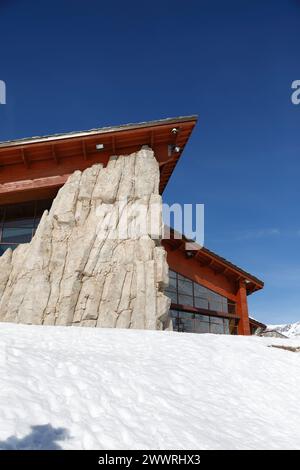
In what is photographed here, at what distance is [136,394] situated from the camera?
6379mm

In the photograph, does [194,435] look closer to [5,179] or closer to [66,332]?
[66,332]

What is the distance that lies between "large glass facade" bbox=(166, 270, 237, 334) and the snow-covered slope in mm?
11174

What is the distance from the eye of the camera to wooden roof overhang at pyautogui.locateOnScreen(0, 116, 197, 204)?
62.2 feet

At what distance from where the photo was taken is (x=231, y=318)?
85.9 ft

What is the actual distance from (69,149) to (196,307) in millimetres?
13194

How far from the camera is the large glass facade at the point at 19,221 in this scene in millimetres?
18656

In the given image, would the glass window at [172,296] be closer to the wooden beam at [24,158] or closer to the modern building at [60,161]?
the modern building at [60,161]

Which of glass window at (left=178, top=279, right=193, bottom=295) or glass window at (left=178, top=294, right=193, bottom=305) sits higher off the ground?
glass window at (left=178, top=279, right=193, bottom=295)

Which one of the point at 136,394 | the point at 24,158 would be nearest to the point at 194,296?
the point at 24,158

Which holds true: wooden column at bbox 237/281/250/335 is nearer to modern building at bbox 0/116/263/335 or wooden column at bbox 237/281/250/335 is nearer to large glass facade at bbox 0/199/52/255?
modern building at bbox 0/116/263/335

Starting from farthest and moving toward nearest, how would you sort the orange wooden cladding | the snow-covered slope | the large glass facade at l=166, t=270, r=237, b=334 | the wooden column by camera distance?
the wooden column, the orange wooden cladding, the large glass facade at l=166, t=270, r=237, b=334, the snow-covered slope

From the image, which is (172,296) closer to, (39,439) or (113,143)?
(113,143)

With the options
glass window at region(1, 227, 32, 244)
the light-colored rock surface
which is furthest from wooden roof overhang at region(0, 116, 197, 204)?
glass window at region(1, 227, 32, 244)
